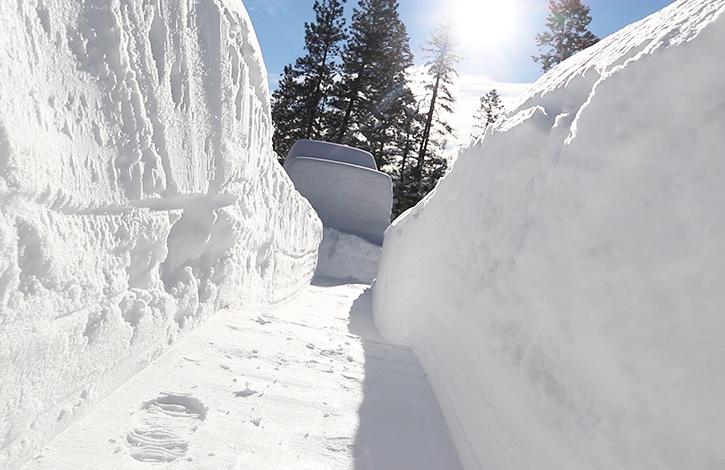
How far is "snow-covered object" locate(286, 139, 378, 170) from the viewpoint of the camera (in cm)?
1399

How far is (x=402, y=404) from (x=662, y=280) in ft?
4.05

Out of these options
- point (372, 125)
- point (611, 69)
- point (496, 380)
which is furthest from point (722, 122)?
point (372, 125)

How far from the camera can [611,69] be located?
154cm

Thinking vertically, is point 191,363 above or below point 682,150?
below

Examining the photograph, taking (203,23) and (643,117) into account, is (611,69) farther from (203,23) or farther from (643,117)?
(203,23)

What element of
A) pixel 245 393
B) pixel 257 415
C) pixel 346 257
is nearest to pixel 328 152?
pixel 346 257

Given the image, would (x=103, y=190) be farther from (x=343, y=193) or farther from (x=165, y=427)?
(x=343, y=193)

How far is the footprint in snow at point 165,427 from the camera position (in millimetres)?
1333

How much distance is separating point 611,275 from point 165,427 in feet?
4.37

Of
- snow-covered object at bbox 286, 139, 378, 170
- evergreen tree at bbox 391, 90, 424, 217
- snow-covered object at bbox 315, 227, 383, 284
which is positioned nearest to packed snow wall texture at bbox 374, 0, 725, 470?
snow-covered object at bbox 315, 227, 383, 284

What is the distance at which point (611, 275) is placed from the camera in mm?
1195

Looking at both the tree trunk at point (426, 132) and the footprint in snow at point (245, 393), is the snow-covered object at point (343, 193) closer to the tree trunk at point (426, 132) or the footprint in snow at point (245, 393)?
the tree trunk at point (426, 132)

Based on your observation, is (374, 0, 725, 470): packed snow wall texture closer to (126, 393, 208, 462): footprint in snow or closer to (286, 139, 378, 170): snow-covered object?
(126, 393, 208, 462): footprint in snow

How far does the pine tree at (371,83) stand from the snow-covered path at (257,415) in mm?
20514
